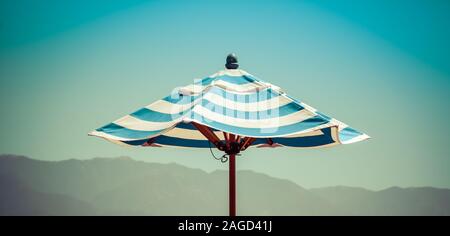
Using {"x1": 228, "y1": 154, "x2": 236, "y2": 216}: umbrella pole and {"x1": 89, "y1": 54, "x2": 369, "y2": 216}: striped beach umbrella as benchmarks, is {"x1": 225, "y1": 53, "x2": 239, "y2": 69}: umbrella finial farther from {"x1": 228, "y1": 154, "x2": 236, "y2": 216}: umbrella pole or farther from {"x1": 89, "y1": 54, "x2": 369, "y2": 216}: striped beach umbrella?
{"x1": 228, "y1": 154, "x2": 236, "y2": 216}: umbrella pole

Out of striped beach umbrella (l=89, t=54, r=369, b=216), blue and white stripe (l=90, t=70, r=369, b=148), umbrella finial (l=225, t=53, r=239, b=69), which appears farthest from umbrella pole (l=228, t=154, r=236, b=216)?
umbrella finial (l=225, t=53, r=239, b=69)

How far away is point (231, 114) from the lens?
11.3ft

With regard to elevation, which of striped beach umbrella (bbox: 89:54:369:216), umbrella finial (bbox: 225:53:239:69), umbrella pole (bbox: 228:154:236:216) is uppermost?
umbrella finial (bbox: 225:53:239:69)

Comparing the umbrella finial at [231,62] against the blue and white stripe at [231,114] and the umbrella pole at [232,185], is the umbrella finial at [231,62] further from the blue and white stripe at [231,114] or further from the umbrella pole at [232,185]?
the umbrella pole at [232,185]

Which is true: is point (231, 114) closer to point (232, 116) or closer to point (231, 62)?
point (232, 116)

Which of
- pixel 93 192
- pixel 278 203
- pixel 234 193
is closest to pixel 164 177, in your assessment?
pixel 278 203

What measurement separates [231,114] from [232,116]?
2 centimetres

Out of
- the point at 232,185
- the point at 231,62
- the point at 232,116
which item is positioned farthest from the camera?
the point at 231,62

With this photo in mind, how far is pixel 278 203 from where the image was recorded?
32.7 metres

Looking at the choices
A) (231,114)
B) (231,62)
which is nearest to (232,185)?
(231,114)

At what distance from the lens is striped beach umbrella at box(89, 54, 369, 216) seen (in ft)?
10.8

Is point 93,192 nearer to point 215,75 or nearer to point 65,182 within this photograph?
point 65,182
